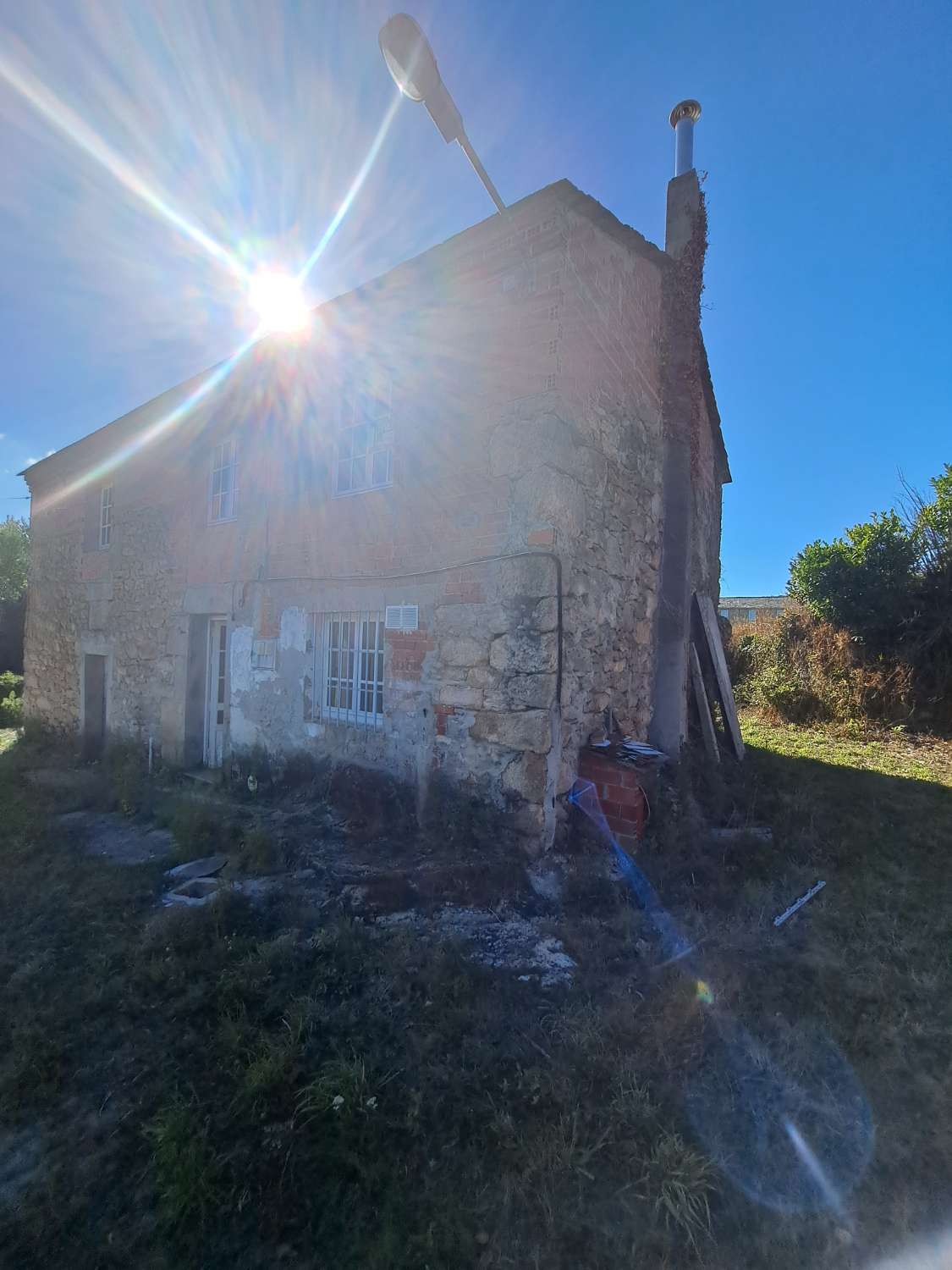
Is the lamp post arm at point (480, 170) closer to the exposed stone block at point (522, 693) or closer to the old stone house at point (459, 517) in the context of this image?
the old stone house at point (459, 517)

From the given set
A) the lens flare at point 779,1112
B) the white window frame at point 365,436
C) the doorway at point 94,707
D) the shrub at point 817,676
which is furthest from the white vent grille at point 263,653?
the shrub at point 817,676

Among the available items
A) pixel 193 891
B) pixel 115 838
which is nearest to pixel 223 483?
pixel 115 838

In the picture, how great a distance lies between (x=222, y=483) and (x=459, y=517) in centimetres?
482

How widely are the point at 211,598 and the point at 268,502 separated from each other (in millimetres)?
1668

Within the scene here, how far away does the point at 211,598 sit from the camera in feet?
26.3

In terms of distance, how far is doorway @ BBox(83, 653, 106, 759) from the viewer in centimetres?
1085

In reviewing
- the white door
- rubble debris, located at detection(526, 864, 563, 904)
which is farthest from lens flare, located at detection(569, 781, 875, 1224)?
the white door

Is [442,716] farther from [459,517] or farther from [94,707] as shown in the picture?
[94,707]

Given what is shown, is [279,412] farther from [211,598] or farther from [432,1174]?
[432,1174]

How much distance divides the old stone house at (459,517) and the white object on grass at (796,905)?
64.0 inches

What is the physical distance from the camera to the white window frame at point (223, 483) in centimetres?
812

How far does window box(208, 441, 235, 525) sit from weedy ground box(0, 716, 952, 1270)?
17.3 feet

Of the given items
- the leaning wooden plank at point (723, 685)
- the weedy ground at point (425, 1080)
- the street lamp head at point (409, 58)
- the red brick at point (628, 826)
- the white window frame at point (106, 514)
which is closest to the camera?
the weedy ground at point (425, 1080)

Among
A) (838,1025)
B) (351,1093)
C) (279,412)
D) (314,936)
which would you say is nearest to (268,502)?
(279,412)
